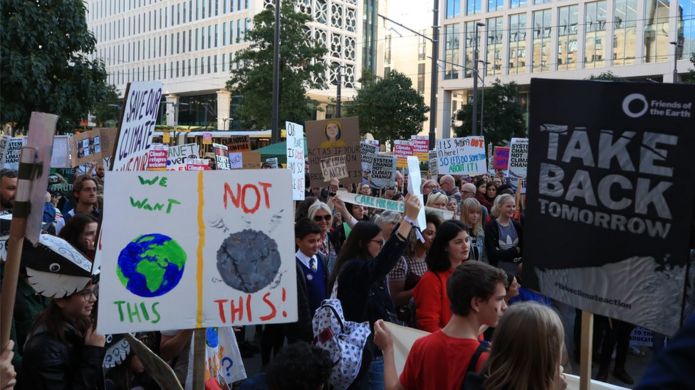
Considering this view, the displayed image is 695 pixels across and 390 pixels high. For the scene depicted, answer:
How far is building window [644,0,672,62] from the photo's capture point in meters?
54.7

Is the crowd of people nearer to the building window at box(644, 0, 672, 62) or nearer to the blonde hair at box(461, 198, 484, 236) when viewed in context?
the blonde hair at box(461, 198, 484, 236)

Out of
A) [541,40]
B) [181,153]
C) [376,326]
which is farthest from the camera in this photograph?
[541,40]

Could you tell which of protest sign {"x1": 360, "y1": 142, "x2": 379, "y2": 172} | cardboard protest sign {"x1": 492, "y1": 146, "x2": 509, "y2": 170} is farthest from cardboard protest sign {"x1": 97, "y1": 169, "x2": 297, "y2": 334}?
cardboard protest sign {"x1": 492, "y1": 146, "x2": 509, "y2": 170}

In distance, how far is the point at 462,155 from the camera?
557 inches

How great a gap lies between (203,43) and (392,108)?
158 ft

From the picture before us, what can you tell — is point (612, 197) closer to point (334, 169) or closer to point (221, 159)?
point (334, 169)

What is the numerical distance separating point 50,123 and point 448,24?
69743 mm

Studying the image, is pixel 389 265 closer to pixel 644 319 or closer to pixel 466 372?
pixel 466 372

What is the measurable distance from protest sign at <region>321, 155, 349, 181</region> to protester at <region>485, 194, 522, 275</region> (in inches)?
111

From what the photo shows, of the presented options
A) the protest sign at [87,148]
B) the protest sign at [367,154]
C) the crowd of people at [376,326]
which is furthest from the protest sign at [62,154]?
the crowd of people at [376,326]

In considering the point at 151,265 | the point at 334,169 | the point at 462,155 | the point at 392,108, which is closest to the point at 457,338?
the point at 151,265

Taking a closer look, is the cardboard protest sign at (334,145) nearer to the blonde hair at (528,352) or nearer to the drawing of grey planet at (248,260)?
the drawing of grey planet at (248,260)

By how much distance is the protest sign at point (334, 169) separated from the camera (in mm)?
9797

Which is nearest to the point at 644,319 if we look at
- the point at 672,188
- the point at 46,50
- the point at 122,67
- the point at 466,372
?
the point at 672,188
